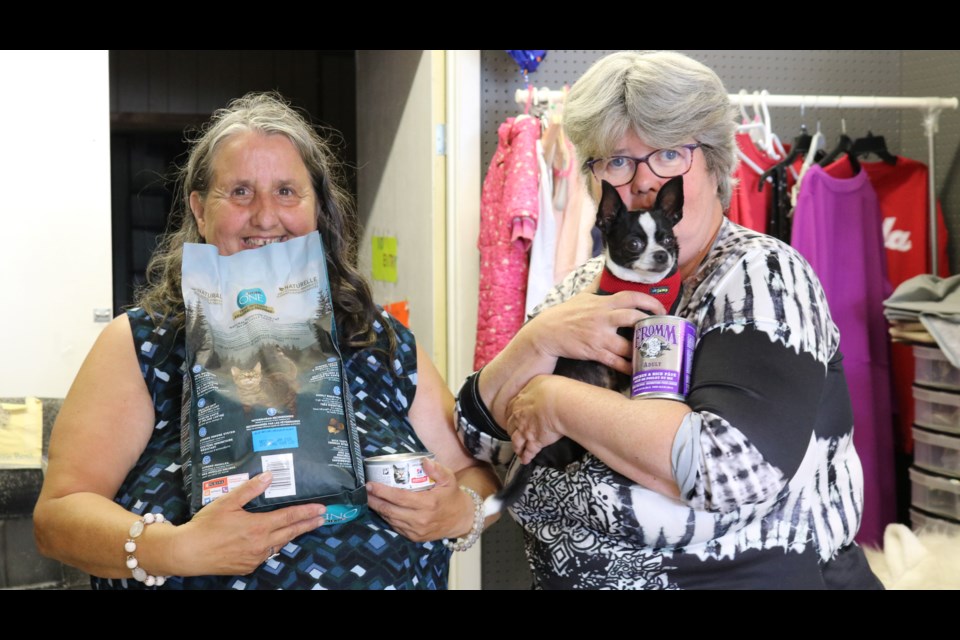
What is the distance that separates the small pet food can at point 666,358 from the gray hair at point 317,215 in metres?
0.54

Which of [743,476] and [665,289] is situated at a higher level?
[665,289]

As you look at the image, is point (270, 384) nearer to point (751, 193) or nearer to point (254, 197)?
point (254, 197)

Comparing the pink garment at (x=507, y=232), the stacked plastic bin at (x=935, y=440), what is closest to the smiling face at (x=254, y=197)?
the pink garment at (x=507, y=232)

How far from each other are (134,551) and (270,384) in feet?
0.94

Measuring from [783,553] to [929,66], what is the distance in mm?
2778

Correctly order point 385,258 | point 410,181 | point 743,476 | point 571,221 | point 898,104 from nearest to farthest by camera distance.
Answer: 1. point 743,476
2. point 571,221
3. point 898,104
4. point 410,181
5. point 385,258

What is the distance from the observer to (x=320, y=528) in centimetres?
129

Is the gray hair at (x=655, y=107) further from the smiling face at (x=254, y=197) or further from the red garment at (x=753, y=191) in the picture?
the red garment at (x=753, y=191)

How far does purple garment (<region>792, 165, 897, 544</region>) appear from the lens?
2.79 meters

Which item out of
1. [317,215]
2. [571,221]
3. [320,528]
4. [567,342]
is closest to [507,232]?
[571,221]

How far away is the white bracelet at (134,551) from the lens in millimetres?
1202

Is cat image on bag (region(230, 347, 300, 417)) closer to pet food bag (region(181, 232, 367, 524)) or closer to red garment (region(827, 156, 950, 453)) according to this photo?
pet food bag (region(181, 232, 367, 524))
